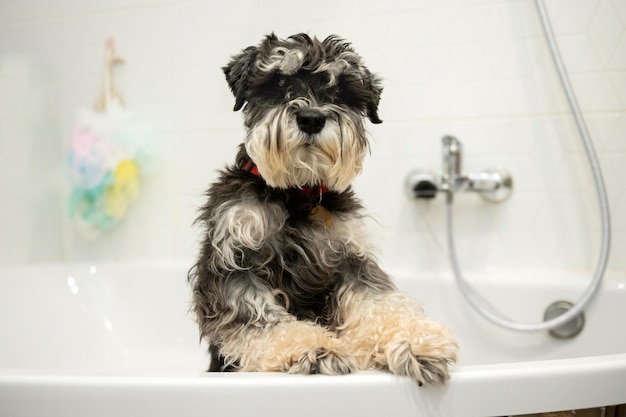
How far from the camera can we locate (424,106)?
1.78 metres

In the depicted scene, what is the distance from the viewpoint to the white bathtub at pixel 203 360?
78cm

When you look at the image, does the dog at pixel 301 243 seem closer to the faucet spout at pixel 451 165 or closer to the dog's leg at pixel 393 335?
the dog's leg at pixel 393 335

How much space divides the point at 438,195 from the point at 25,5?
1.77 m

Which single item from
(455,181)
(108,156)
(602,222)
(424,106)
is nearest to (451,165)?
(455,181)

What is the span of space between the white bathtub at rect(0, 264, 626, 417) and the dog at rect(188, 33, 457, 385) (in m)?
0.05

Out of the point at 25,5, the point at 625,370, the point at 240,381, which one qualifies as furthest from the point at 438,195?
the point at 25,5

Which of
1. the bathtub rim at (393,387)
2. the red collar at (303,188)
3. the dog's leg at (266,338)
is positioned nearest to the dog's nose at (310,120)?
the red collar at (303,188)

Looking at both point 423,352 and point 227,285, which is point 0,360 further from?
point 423,352

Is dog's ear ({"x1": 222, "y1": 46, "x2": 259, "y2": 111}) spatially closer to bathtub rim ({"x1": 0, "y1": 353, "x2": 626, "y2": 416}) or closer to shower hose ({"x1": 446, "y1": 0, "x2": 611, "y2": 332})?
bathtub rim ({"x1": 0, "y1": 353, "x2": 626, "y2": 416})

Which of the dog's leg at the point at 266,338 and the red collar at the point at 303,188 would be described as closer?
the dog's leg at the point at 266,338

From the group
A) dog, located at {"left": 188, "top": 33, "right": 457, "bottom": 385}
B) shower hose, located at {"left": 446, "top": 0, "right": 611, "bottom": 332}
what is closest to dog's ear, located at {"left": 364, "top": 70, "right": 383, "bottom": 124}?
dog, located at {"left": 188, "top": 33, "right": 457, "bottom": 385}

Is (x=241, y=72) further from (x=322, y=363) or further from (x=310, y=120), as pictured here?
(x=322, y=363)

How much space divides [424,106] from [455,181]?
0.92ft

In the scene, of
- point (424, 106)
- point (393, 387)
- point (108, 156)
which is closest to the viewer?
point (393, 387)
